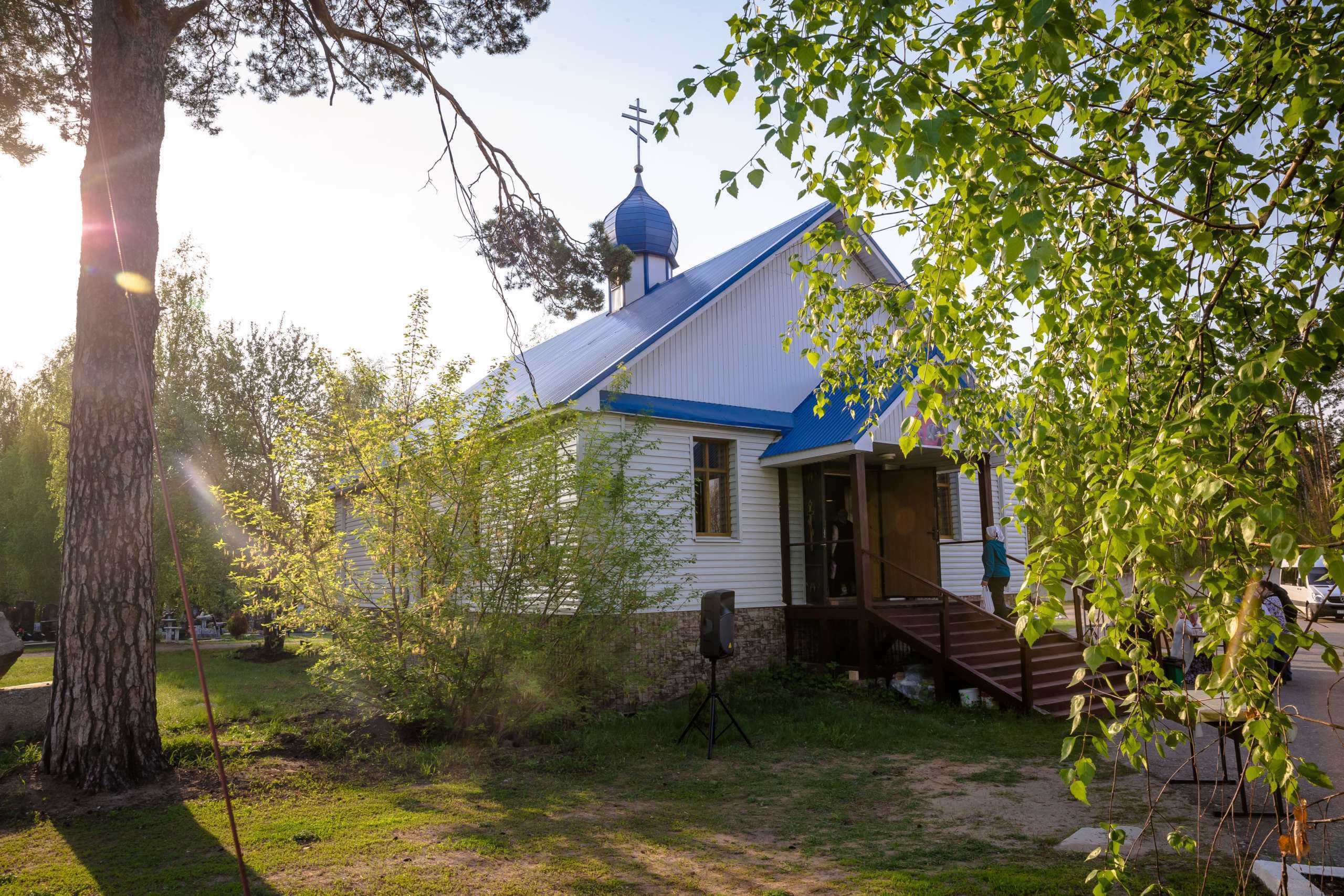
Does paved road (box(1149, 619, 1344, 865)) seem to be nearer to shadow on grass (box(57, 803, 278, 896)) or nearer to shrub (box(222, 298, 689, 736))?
shadow on grass (box(57, 803, 278, 896))

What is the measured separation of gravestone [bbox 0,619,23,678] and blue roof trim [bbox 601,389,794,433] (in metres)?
6.56

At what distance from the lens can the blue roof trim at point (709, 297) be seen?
11.2 metres

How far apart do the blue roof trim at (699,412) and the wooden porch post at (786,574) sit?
983 mm

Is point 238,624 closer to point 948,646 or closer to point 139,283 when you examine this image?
point 139,283

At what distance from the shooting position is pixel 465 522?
8672 millimetres

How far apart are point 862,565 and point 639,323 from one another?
6117 millimetres

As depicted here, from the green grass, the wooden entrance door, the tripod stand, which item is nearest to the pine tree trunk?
the tripod stand

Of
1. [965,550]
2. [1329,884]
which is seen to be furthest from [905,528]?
[1329,884]

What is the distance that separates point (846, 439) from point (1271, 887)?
819 cm

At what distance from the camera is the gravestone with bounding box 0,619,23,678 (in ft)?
25.2

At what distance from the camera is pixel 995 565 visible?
12.4 metres

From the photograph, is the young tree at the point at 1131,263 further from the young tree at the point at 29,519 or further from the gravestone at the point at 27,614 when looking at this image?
the gravestone at the point at 27,614

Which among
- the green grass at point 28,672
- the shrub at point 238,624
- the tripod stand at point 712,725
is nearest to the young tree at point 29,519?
the shrub at point 238,624

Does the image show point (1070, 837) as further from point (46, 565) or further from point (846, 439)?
point (46, 565)
